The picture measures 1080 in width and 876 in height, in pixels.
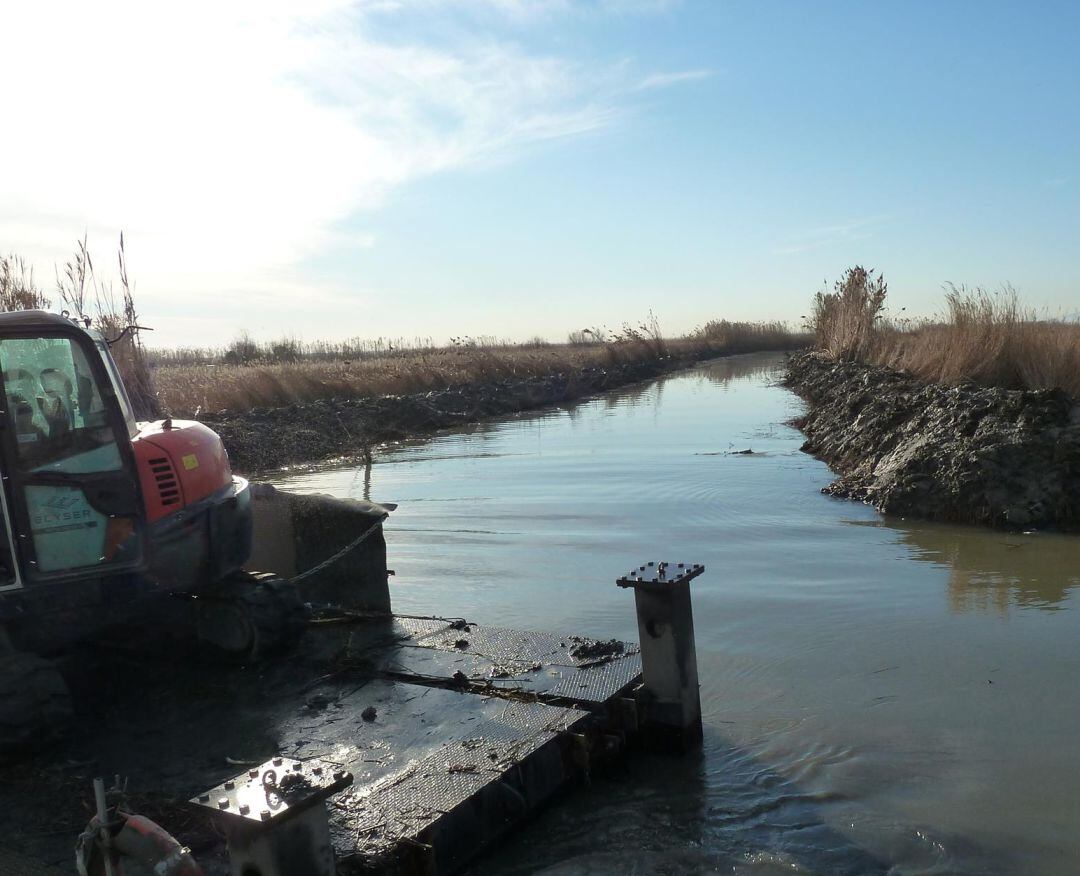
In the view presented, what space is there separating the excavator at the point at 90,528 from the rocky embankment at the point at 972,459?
644 cm

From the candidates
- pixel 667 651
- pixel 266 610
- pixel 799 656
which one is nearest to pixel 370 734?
pixel 266 610

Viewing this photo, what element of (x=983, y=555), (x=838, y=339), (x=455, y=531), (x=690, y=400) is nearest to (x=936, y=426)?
(x=983, y=555)

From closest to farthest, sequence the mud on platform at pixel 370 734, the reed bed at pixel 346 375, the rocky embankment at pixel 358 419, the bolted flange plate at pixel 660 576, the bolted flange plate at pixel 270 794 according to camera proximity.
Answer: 1. the bolted flange plate at pixel 270 794
2. the mud on platform at pixel 370 734
3. the bolted flange plate at pixel 660 576
4. the rocky embankment at pixel 358 419
5. the reed bed at pixel 346 375

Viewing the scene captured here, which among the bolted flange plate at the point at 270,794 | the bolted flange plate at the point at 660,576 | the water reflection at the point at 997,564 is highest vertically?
the bolted flange plate at the point at 660,576

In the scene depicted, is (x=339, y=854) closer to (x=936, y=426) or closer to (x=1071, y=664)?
(x=1071, y=664)

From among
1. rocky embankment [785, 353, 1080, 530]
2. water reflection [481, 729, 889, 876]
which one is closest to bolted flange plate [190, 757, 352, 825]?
water reflection [481, 729, 889, 876]

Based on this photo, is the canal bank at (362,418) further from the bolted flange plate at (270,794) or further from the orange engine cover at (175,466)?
the bolted flange plate at (270,794)

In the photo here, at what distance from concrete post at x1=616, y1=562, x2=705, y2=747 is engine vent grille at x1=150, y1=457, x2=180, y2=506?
7.78ft

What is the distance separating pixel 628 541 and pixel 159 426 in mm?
4558

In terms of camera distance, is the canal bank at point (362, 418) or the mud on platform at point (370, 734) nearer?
the mud on platform at point (370, 734)

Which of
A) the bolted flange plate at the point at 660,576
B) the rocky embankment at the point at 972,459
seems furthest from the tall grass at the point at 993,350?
the bolted flange plate at the point at 660,576

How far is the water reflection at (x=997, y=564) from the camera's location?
21.6ft

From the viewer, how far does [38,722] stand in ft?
13.7

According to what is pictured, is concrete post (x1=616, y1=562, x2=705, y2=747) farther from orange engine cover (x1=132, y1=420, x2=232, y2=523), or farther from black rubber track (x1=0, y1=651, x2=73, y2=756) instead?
black rubber track (x1=0, y1=651, x2=73, y2=756)
